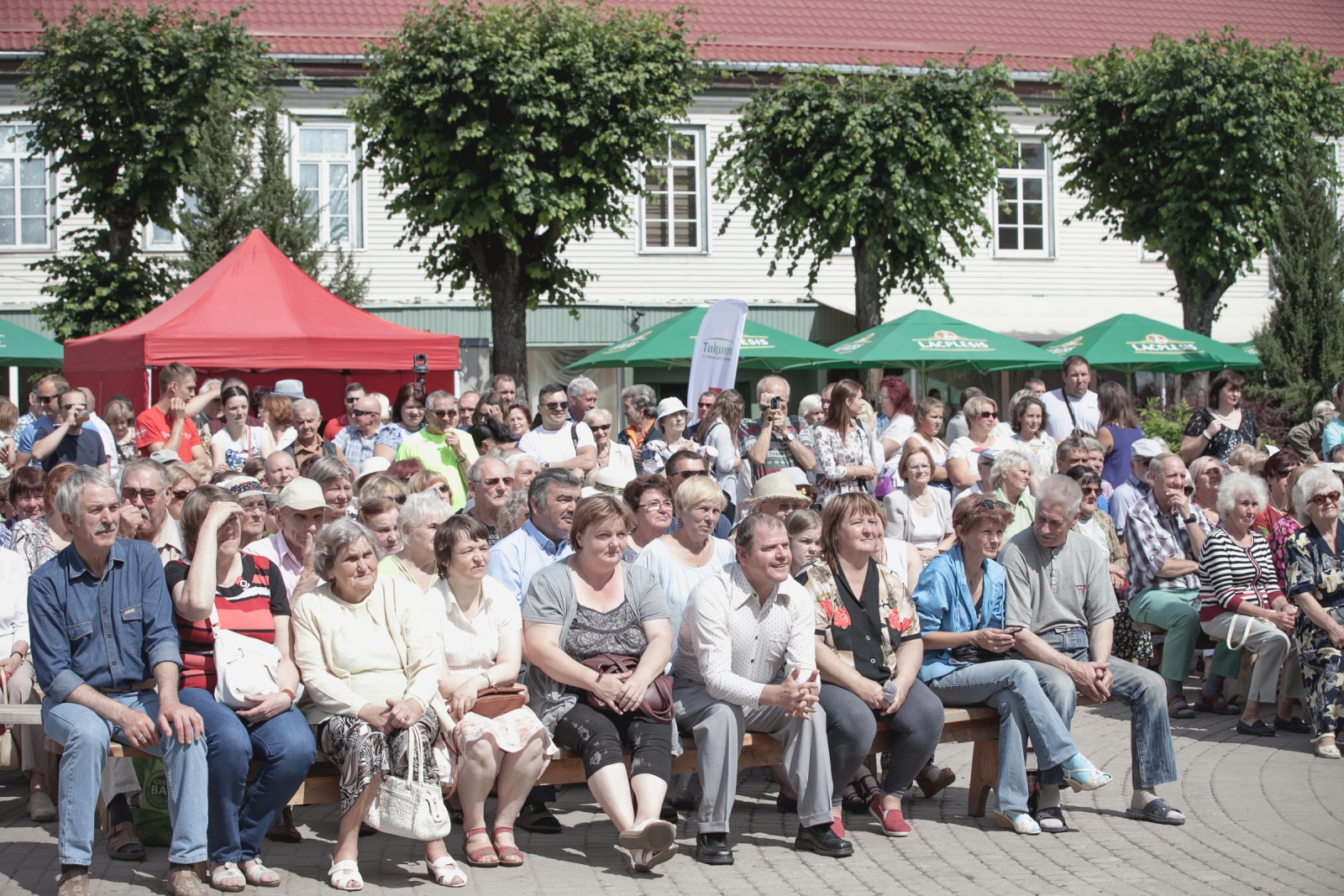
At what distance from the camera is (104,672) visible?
5066 mm

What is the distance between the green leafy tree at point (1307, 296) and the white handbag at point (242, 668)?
52.5 ft

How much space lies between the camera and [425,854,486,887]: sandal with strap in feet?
16.5

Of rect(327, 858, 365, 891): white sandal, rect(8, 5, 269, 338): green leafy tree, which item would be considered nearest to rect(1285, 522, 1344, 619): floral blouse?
rect(327, 858, 365, 891): white sandal

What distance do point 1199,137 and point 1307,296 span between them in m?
3.00

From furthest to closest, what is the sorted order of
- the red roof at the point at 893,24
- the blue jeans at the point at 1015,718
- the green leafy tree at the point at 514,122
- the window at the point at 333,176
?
1. the red roof at the point at 893,24
2. the window at the point at 333,176
3. the green leafy tree at the point at 514,122
4. the blue jeans at the point at 1015,718

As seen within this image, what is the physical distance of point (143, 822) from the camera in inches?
215

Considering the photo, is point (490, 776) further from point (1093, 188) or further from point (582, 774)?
point (1093, 188)

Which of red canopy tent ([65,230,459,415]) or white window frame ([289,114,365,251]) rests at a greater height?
white window frame ([289,114,365,251])

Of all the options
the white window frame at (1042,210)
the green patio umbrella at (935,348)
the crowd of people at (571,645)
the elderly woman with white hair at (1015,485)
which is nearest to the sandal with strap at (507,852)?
the crowd of people at (571,645)

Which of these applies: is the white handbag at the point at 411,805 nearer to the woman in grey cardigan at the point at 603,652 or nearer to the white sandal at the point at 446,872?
the white sandal at the point at 446,872

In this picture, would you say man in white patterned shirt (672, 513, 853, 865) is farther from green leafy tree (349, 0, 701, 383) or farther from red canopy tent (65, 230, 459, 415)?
green leafy tree (349, 0, 701, 383)

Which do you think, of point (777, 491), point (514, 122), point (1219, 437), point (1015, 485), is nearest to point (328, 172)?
point (514, 122)

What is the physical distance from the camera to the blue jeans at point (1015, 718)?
5777mm

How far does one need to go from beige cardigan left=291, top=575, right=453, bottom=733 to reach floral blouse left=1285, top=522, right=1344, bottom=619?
15.3 feet
